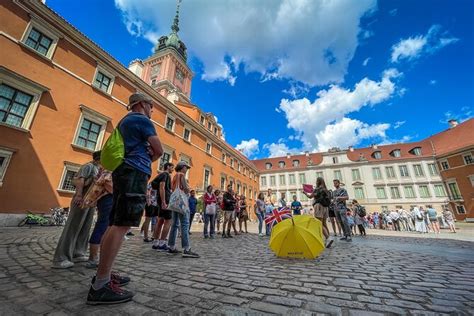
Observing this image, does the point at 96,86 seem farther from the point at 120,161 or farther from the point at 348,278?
the point at 348,278

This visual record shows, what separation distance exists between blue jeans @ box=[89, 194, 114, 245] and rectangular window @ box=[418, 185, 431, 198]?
44951 millimetres

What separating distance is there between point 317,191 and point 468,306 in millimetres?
4700

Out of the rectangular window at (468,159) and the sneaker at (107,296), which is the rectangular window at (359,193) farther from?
the sneaker at (107,296)

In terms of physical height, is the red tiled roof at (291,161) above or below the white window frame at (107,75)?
above

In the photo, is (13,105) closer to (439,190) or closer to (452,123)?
(439,190)

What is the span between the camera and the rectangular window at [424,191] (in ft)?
110

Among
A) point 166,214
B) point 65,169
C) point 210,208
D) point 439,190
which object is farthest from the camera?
point 439,190

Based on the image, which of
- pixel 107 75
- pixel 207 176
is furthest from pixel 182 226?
pixel 207 176

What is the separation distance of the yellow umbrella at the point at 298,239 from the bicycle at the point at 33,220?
11.8 m

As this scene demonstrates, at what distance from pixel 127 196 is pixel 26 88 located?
44.7 ft

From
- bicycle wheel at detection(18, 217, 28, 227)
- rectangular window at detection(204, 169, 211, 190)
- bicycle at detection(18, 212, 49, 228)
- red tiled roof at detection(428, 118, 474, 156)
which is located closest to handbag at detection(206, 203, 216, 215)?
bicycle at detection(18, 212, 49, 228)

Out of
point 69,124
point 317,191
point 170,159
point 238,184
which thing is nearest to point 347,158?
point 238,184

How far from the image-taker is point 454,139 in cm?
3278

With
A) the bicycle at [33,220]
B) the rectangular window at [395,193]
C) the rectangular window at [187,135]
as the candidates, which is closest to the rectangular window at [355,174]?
the rectangular window at [395,193]
